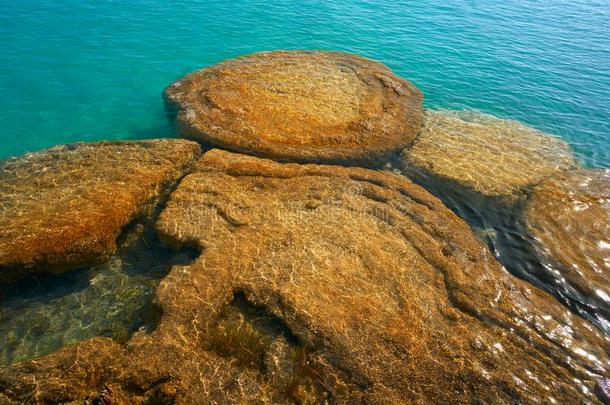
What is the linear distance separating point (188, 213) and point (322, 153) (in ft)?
15.2

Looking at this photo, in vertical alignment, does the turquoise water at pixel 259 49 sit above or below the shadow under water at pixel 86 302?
above

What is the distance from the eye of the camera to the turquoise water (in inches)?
Answer: 603

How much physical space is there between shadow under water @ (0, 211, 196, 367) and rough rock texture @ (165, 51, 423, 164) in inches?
175

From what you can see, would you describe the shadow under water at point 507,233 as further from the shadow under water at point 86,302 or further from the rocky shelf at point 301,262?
the shadow under water at point 86,302

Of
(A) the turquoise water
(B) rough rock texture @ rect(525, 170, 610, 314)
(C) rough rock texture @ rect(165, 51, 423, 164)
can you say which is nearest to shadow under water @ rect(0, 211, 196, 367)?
(C) rough rock texture @ rect(165, 51, 423, 164)

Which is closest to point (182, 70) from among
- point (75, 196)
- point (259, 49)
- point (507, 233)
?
point (259, 49)

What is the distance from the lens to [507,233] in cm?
1103

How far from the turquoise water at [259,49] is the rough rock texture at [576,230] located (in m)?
3.29

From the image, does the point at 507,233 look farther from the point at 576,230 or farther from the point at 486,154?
the point at 486,154

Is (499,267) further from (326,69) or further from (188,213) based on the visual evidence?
(326,69)

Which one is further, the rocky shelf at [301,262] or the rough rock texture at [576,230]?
the rough rock texture at [576,230]

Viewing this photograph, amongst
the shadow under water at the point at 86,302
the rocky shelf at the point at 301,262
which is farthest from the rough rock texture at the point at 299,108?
the shadow under water at the point at 86,302

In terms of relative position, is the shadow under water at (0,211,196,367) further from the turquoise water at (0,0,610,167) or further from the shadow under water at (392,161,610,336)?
the shadow under water at (392,161,610,336)

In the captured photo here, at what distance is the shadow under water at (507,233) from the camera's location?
9250mm
